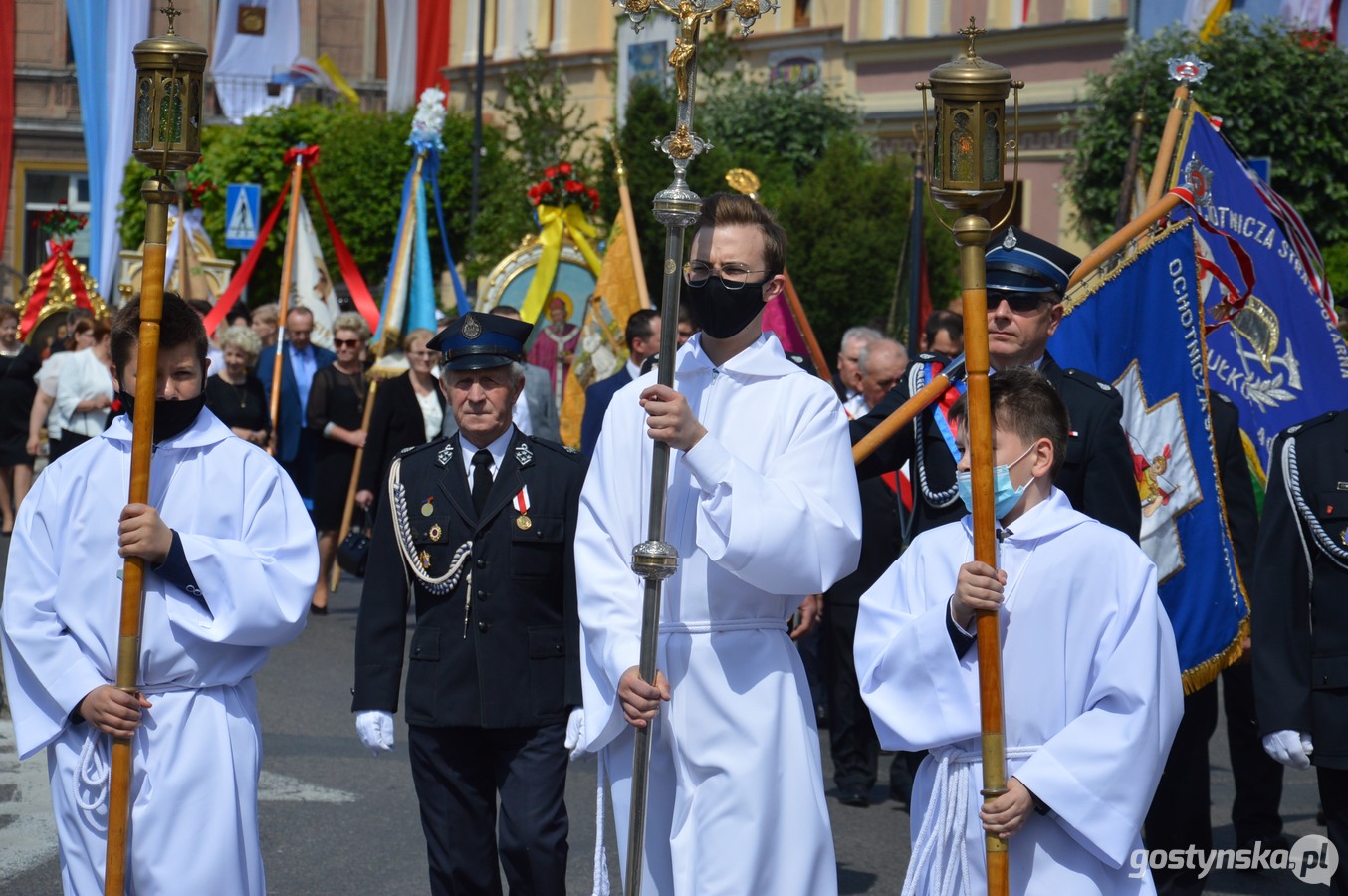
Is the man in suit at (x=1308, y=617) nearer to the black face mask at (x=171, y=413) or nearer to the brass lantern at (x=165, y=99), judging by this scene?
the black face mask at (x=171, y=413)

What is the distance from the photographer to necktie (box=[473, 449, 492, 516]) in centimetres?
538

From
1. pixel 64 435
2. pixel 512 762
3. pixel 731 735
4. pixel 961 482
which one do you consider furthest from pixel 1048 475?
pixel 64 435

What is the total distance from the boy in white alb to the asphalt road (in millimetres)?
2690

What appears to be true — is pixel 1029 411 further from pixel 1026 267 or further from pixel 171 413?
pixel 171 413

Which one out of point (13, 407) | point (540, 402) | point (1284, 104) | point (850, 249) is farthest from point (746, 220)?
point (850, 249)

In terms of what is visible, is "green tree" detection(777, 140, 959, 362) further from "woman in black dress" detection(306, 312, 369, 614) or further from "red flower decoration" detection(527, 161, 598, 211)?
"woman in black dress" detection(306, 312, 369, 614)

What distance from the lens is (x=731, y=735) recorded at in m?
4.47

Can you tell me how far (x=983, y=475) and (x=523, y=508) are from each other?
1.80m

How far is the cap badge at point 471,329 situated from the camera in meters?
5.40

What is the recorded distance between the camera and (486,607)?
5258 mm

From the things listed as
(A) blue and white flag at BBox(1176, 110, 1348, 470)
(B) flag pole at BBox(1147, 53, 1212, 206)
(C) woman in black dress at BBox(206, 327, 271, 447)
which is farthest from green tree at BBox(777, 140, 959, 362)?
(B) flag pole at BBox(1147, 53, 1212, 206)

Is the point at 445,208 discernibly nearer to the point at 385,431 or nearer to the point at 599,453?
the point at 385,431

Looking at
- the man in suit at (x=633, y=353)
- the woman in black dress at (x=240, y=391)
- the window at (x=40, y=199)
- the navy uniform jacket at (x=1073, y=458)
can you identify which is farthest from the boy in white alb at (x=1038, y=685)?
the window at (x=40, y=199)

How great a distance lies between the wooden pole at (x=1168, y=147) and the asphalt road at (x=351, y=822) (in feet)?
8.26
